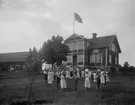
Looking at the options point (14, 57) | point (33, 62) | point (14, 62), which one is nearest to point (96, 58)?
point (33, 62)

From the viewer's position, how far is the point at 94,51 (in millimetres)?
33938

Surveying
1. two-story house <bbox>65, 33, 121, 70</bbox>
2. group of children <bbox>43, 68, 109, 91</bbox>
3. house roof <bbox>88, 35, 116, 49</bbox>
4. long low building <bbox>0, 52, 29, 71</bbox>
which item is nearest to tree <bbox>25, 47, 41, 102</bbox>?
group of children <bbox>43, 68, 109, 91</bbox>

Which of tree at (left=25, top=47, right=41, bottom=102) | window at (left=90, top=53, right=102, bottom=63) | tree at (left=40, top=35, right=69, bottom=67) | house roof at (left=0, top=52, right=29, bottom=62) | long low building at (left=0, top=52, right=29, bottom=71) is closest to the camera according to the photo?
tree at (left=25, top=47, right=41, bottom=102)

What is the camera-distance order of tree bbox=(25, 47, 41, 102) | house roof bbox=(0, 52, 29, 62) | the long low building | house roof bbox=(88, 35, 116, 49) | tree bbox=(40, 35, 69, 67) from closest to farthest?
tree bbox=(25, 47, 41, 102) → tree bbox=(40, 35, 69, 67) → house roof bbox=(88, 35, 116, 49) → the long low building → house roof bbox=(0, 52, 29, 62)

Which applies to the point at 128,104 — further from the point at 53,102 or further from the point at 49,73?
the point at 49,73

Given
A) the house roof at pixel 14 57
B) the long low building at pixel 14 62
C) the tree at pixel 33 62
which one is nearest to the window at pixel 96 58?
the long low building at pixel 14 62

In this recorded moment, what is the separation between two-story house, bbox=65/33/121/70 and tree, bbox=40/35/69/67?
191 centimetres

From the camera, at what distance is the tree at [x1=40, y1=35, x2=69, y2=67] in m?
32.2

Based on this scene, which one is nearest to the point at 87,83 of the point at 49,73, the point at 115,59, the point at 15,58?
the point at 49,73

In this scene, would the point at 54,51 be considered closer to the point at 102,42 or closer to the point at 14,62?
the point at 102,42

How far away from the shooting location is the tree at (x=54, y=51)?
32.2 meters

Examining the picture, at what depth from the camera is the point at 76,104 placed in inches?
384

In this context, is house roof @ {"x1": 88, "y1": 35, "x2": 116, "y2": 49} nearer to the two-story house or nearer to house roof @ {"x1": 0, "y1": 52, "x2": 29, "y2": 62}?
the two-story house

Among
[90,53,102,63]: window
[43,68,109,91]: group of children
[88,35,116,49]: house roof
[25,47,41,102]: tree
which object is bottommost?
[43,68,109,91]: group of children
